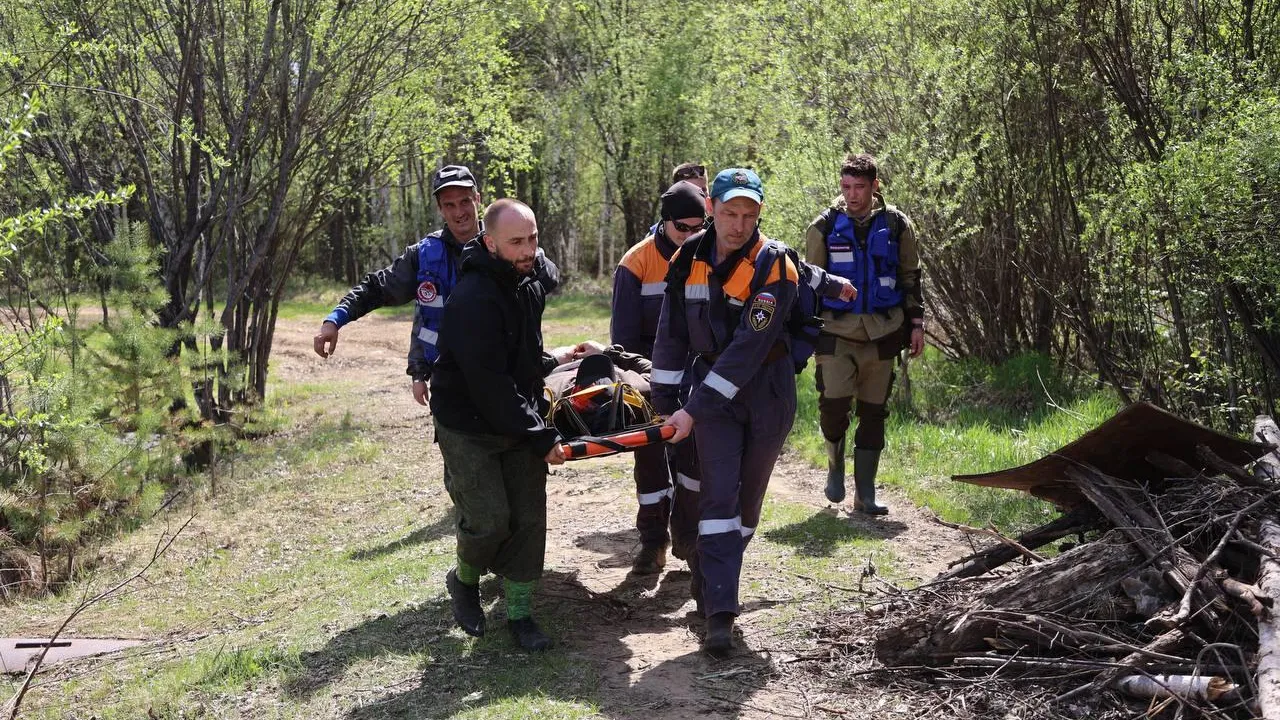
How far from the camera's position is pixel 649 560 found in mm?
6496

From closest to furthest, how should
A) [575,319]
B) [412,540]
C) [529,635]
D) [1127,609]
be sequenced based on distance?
1. [1127,609]
2. [529,635]
3. [412,540]
4. [575,319]

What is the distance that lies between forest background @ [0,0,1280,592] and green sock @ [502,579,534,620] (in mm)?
3682

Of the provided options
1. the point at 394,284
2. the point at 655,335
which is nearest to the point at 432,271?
the point at 394,284

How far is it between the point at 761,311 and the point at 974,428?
507 cm

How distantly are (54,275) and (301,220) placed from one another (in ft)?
9.96

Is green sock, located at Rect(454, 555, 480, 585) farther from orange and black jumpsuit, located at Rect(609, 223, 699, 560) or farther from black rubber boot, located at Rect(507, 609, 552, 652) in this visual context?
orange and black jumpsuit, located at Rect(609, 223, 699, 560)

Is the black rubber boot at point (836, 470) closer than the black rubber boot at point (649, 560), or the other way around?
the black rubber boot at point (649, 560)

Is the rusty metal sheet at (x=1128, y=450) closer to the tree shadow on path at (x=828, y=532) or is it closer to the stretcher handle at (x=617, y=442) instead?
the stretcher handle at (x=617, y=442)

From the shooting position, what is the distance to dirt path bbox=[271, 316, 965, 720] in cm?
475

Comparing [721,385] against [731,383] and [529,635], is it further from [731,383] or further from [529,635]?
[529,635]

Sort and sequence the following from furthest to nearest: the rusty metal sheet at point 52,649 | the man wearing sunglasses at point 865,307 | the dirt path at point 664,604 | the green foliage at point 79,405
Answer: the green foliage at point 79,405 < the man wearing sunglasses at point 865,307 < the rusty metal sheet at point 52,649 < the dirt path at point 664,604

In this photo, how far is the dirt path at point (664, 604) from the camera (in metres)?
4.75

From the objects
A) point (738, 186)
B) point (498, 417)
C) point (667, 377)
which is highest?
point (738, 186)

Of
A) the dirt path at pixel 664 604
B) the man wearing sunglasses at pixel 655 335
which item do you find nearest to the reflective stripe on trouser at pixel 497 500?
the dirt path at pixel 664 604
